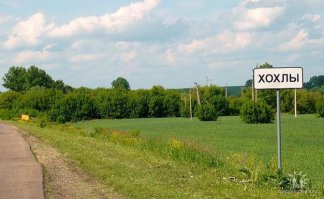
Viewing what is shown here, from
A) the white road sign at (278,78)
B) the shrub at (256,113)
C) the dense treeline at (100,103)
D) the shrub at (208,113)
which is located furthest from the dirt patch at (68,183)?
the dense treeline at (100,103)

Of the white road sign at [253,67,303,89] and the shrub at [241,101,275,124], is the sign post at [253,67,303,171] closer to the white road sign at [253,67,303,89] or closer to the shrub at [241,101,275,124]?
the white road sign at [253,67,303,89]

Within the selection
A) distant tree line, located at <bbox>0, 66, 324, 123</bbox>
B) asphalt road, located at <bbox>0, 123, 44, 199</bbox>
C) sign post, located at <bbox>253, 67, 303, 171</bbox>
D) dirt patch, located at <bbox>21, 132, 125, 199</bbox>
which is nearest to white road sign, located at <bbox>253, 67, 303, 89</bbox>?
sign post, located at <bbox>253, 67, 303, 171</bbox>

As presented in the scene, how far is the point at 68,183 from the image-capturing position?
491 inches

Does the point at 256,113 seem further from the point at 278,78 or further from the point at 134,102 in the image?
the point at 278,78

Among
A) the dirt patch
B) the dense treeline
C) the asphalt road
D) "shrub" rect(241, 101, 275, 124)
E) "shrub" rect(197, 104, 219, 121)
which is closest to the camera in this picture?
the dirt patch

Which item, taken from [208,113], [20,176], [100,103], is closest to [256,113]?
[208,113]

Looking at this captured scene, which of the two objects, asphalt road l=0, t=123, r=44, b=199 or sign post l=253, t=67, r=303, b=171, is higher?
sign post l=253, t=67, r=303, b=171

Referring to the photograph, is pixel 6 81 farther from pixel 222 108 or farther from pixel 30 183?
pixel 30 183

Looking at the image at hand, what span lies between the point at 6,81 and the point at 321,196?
146125 millimetres

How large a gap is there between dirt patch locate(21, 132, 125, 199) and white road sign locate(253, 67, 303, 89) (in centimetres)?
349

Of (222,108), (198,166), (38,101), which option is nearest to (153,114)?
(222,108)

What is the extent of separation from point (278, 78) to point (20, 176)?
20.7 feet

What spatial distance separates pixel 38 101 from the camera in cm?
10525

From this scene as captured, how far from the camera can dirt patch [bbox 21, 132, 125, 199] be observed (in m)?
10.8
